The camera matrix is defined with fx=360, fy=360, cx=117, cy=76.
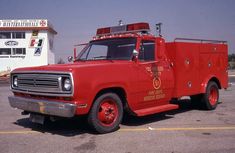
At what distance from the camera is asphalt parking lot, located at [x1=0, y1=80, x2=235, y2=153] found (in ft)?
20.2

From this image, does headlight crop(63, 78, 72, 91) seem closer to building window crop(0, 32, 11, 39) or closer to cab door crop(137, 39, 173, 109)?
cab door crop(137, 39, 173, 109)

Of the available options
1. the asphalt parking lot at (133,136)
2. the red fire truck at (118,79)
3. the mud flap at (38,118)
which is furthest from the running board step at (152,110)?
the mud flap at (38,118)

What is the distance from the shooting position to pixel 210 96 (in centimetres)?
1061

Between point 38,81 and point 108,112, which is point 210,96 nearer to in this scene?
point 108,112

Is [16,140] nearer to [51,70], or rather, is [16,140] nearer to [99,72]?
[51,70]

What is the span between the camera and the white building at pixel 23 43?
47031mm

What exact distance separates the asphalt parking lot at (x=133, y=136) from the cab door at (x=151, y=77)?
0.57 m

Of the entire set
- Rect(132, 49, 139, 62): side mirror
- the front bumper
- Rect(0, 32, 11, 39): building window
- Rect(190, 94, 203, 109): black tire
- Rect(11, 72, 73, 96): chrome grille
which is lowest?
Rect(190, 94, 203, 109): black tire

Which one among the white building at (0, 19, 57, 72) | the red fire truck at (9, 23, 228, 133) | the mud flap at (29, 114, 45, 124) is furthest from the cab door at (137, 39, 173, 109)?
the white building at (0, 19, 57, 72)

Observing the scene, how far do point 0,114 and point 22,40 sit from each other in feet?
129

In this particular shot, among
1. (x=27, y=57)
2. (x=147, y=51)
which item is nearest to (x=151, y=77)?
(x=147, y=51)

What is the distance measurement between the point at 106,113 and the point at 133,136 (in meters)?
0.71

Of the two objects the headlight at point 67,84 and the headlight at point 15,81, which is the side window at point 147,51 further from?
the headlight at point 15,81

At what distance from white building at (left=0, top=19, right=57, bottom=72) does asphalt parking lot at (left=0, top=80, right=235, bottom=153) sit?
39186 millimetres
